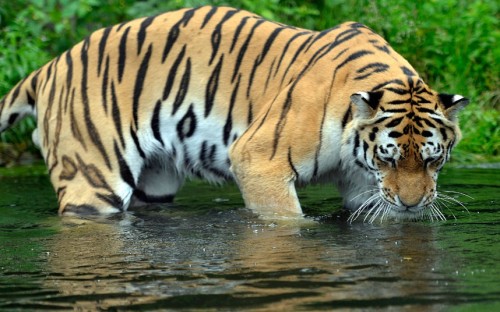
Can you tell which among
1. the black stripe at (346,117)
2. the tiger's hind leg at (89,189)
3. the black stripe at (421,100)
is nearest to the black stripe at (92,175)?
the tiger's hind leg at (89,189)

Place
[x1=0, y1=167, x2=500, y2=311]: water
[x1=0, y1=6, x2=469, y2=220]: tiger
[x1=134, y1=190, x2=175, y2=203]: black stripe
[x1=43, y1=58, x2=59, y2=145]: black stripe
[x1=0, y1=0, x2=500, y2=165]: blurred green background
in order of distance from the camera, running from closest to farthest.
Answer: [x1=0, y1=167, x2=500, y2=311]: water → [x1=0, y1=6, x2=469, y2=220]: tiger → [x1=43, y1=58, x2=59, y2=145]: black stripe → [x1=134, y1=190, x2=175, y2=203]: black stripe → [x1=0, y1=0, x2=500, y2=165]: blurred green background

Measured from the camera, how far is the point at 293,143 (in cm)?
553

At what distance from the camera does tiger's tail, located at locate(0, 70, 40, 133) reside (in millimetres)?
6425

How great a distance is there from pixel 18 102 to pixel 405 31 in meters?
3.81

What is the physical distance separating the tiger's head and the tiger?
0.05 feet

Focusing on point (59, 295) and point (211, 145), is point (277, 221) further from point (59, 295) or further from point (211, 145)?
point (59, 295)

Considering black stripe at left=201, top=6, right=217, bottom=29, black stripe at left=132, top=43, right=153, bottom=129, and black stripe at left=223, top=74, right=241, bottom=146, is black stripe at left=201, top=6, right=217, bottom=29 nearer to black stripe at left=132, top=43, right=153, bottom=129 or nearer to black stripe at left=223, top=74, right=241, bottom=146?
black stripe at left=132, top=43, right=153, bottom=129

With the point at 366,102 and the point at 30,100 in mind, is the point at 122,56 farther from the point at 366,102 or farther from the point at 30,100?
the point at 366,102

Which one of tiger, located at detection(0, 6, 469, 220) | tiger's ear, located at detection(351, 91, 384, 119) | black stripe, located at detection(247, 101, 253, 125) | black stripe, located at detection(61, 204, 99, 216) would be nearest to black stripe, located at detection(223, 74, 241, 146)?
tiger, located at detection(0, 6, 469, 220)

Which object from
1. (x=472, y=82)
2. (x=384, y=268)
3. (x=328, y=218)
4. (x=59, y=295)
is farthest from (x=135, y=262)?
(x=472, y=82)

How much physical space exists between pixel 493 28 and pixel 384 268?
5736 millimetres

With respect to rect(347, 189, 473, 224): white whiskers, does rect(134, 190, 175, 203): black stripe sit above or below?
below

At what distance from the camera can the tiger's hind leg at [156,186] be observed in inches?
255

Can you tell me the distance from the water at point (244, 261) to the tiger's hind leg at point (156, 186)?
0.14 m
